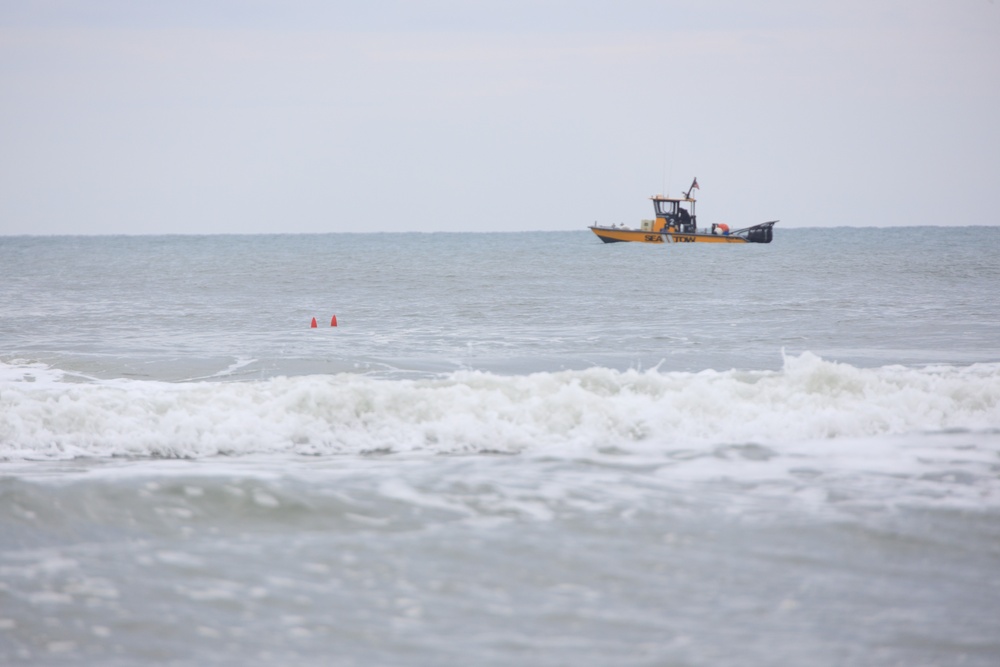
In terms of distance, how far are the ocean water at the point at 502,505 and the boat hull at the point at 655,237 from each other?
144 feet

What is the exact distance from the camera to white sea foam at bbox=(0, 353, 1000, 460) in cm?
918

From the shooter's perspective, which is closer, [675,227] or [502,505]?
[502,505]

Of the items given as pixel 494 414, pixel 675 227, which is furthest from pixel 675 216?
pixel 494 414

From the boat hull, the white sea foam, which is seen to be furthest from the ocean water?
the boat hull

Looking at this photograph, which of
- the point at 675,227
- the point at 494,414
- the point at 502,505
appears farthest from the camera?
the point at 675,227

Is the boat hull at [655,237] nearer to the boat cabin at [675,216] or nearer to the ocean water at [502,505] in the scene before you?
the boat cabin at [675,216]

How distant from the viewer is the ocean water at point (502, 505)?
16.1 ft

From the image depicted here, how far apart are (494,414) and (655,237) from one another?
5239 centimetres

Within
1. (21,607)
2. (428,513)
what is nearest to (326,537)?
(428,513)

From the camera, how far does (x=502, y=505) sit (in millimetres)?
6992

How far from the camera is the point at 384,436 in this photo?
9461 millimetres

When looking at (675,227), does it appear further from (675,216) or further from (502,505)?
(502,505)

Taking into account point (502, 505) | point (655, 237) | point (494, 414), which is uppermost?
point (655, 237)

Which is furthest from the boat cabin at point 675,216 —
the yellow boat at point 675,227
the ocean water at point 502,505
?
the ocean water at point 502,505
